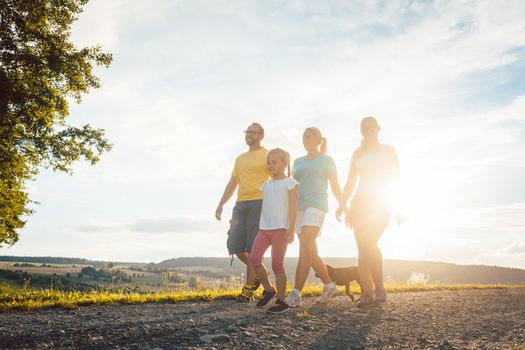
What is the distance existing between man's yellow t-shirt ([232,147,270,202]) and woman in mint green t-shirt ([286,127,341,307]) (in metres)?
0.53

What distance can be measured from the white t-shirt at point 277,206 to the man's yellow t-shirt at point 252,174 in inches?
37.0

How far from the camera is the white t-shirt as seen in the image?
591cm

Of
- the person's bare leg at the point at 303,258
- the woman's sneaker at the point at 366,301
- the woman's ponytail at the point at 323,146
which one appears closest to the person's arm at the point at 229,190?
the woman's ponytail at the point at 323,146

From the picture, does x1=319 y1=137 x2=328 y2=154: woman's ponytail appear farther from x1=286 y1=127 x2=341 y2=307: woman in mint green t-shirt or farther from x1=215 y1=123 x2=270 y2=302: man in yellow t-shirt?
x1=215 y1=123 x2=270 y2=302: man in yellow t-shirt

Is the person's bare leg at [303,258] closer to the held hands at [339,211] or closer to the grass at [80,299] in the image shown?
the held hands at [339,211]

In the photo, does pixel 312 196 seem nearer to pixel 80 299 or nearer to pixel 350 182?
pixel 350 182

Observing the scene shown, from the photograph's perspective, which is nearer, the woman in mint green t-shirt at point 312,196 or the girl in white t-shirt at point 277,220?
the girl in white t-shirt at point 277,220

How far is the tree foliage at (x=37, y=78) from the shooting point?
653 inches

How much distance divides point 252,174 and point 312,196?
3.47 feet

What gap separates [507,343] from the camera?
14.3 feet

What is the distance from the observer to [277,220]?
233 inches

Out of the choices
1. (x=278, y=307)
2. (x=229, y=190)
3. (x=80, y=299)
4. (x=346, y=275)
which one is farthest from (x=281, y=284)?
(x=80, y=299)

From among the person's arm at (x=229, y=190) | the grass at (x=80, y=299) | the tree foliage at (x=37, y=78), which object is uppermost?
the tree foliage at (x=37, y=78)

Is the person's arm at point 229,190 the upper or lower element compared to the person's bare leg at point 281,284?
upper
